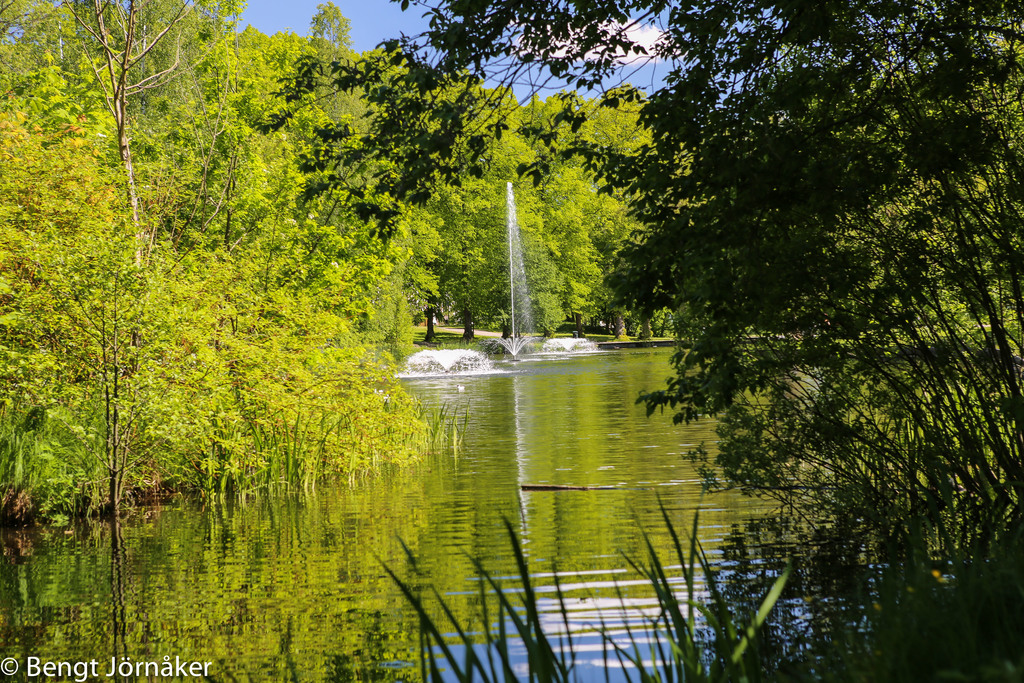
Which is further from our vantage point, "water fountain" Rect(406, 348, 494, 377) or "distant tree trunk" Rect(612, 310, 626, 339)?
"distant tree trunk" Rect(612, 310, 626, 339)

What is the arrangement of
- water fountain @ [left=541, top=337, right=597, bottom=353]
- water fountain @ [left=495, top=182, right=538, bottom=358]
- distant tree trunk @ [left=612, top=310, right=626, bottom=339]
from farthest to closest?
distant tree trunk @ [left=612, top=310, right=626, bottom=339] < water fountain @ [left=495, top=182, right=538, bottom=358] < water fountain @ [left=541, top=337, right=597, bottom=353]

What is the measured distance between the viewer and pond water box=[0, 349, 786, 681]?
20.5ft

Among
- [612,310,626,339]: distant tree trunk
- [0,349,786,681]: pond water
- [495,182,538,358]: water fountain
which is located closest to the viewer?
[0,349,786,681]: pond water

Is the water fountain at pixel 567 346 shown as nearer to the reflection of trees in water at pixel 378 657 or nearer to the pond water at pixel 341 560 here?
the pond water at pixel 341 560

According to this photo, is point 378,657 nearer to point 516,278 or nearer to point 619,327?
point 516,278

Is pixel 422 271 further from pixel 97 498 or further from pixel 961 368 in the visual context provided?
pixel 961 368

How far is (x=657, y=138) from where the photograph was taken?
5578 mm

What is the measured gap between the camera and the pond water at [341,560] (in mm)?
6250

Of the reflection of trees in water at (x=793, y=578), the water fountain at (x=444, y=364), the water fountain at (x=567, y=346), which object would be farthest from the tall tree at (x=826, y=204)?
the water fountain at (x=567, y=346)

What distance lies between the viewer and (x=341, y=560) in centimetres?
860

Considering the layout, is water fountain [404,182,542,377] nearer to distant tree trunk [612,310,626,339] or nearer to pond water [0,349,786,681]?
distant tree trunk [612,310,626,339]

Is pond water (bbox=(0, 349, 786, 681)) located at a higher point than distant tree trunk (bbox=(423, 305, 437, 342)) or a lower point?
lower

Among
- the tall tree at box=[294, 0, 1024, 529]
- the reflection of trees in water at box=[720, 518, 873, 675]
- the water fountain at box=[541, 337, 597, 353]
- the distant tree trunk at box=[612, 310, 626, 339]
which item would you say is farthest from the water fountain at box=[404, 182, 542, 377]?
the tall tree at box=[294, 0, 1024, 529]

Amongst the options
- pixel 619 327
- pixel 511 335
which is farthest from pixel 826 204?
pixel 619 327
